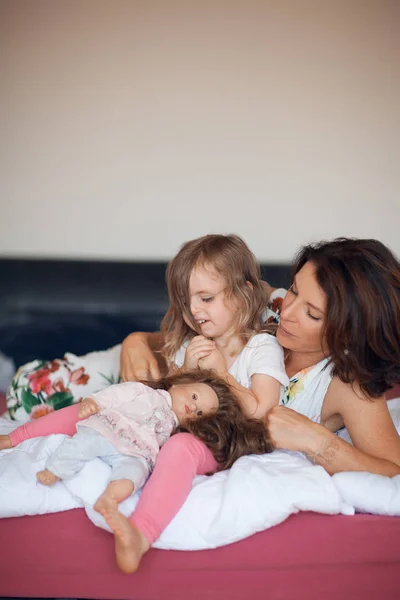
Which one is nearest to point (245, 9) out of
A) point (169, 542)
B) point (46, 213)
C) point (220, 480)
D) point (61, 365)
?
point (46, 213)

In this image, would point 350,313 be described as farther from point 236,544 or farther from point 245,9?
point 245,9

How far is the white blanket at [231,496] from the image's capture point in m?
1.50

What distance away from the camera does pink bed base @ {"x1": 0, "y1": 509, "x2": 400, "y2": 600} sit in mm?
1539

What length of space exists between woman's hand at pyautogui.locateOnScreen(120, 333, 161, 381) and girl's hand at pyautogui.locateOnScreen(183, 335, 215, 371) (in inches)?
8.2

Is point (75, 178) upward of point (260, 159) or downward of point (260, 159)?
downward

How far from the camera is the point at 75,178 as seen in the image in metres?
2.86

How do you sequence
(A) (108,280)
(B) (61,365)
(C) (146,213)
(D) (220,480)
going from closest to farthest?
(D) (220,480), (B) (61,365), (A) (108,280), (C) (146,213)

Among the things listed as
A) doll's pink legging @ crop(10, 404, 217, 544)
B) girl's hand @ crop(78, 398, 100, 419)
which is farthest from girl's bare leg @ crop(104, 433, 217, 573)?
girl's hand @ crop(78, 398, 100, 419)

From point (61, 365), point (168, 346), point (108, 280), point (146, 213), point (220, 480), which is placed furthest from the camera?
point (146, 213)

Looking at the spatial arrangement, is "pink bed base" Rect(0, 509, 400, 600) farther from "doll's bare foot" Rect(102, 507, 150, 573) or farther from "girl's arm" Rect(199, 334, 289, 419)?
"girl's arm" Rect(199, 334, 289, 419)

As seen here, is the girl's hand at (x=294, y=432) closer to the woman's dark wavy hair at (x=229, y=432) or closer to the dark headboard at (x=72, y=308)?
the woman's dark wavy hair at (x=229, y=432)

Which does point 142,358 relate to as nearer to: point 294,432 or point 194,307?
Result: point 194,307

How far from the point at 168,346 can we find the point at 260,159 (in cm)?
110

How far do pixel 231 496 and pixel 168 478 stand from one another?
6.4 inches
